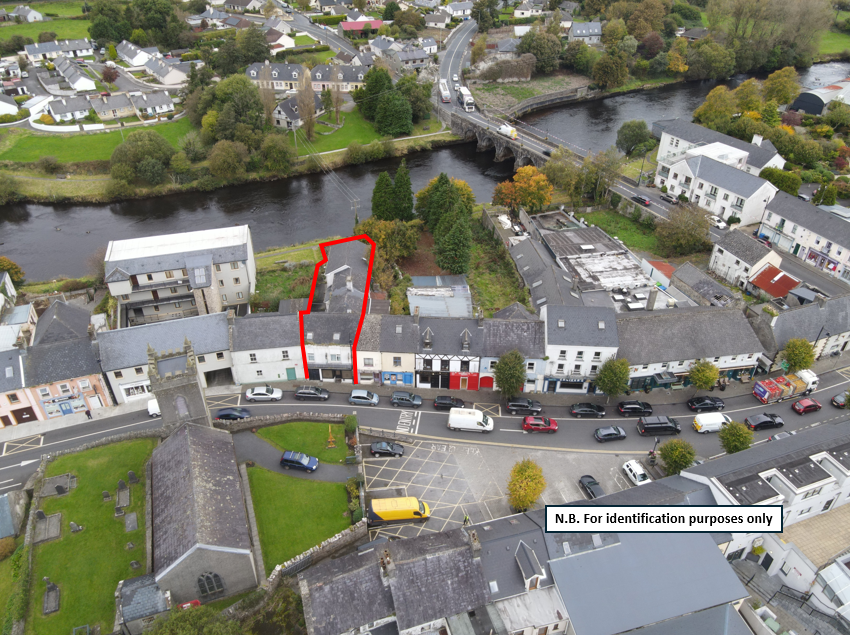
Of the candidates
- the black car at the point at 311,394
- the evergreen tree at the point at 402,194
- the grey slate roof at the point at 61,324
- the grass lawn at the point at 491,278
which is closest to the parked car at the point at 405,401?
the black car at the point at 311,394

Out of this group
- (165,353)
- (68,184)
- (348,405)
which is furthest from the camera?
(68,184)

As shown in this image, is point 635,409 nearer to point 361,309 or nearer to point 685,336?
point 685,336

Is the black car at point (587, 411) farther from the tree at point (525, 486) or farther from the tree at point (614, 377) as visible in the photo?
the tree at point (525, 486)

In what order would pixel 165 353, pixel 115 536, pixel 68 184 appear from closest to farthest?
pixel 115 536 → pixel 165 353 → pixel 68 184

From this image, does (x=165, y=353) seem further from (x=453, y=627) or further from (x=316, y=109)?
(x=316, y=109)

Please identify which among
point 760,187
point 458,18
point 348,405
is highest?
point 458,18

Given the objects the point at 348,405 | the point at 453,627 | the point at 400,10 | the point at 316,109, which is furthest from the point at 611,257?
the point at 400,10

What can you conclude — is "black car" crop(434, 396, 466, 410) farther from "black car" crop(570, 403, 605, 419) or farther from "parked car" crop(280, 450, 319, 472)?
"parked car" crop(280, 450, 319, 472)
